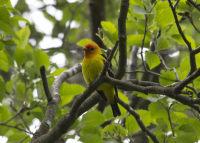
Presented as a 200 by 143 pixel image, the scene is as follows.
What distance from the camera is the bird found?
348cm

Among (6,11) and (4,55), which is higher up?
(6,11)

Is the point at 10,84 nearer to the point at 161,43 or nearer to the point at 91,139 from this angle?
the point at 91,139

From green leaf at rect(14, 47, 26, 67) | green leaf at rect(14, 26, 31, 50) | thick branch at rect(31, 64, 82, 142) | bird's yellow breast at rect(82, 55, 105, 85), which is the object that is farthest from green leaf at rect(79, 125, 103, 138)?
green leaf at rect(14, 26, 31, 50)

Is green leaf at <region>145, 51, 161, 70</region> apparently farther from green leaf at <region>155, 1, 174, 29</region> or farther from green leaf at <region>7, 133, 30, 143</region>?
green leaf at <region>7, 133, 30, 143</region>

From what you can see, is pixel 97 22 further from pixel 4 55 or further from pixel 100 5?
pixel 4 55

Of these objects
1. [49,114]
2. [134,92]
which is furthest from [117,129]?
[49,114]

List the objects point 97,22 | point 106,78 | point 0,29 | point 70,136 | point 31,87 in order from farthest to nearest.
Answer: point 97,22, point 31,87, point 70,136, point 0,29, point 106,78

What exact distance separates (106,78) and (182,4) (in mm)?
1297

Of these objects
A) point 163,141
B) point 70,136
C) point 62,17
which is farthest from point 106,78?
point 62,17

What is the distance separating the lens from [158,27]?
2908 millimetres

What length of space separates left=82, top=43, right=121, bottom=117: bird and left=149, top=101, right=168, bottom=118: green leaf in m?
0.62

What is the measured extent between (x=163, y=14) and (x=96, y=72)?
1.31 m

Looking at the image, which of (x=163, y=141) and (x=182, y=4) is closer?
(x=182, y=4)

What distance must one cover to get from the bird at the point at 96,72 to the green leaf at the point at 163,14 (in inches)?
37.2
